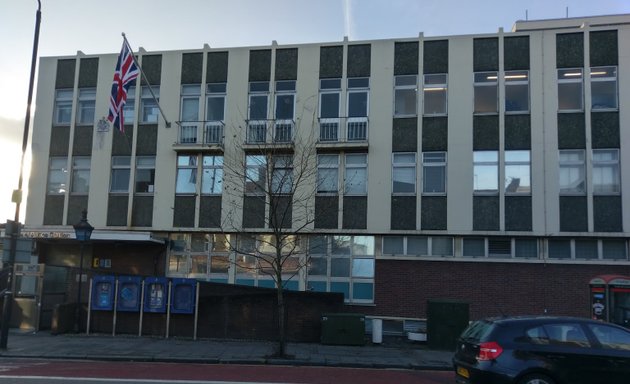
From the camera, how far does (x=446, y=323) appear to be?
17.4 meters

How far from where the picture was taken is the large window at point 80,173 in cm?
2405

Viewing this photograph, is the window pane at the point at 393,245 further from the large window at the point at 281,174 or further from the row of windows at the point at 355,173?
the large window at the point at 281,174

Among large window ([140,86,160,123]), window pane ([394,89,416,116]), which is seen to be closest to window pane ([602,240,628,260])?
window pane ([394,89,416,116])

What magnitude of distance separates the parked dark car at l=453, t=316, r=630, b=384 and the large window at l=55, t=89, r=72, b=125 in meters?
21.3

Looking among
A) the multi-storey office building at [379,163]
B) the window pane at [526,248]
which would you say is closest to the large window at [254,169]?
the multi-storey office building at [379,163]

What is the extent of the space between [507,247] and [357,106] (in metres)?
8.06

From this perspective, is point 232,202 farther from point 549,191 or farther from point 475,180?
point 549,191

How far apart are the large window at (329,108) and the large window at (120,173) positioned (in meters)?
8.50

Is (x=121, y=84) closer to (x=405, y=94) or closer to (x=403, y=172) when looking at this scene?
(x=405, y=94)

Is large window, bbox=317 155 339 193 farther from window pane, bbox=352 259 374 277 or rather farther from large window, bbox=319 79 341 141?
window pane, bbox=352 259 374 277

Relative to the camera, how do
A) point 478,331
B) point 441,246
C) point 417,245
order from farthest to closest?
1. point 417,245
2. point 441,246
3. point 478,331

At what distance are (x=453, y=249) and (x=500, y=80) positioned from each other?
22.5 ft

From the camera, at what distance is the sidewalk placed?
14.5 metres

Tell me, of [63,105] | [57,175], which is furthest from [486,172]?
[63,105]
